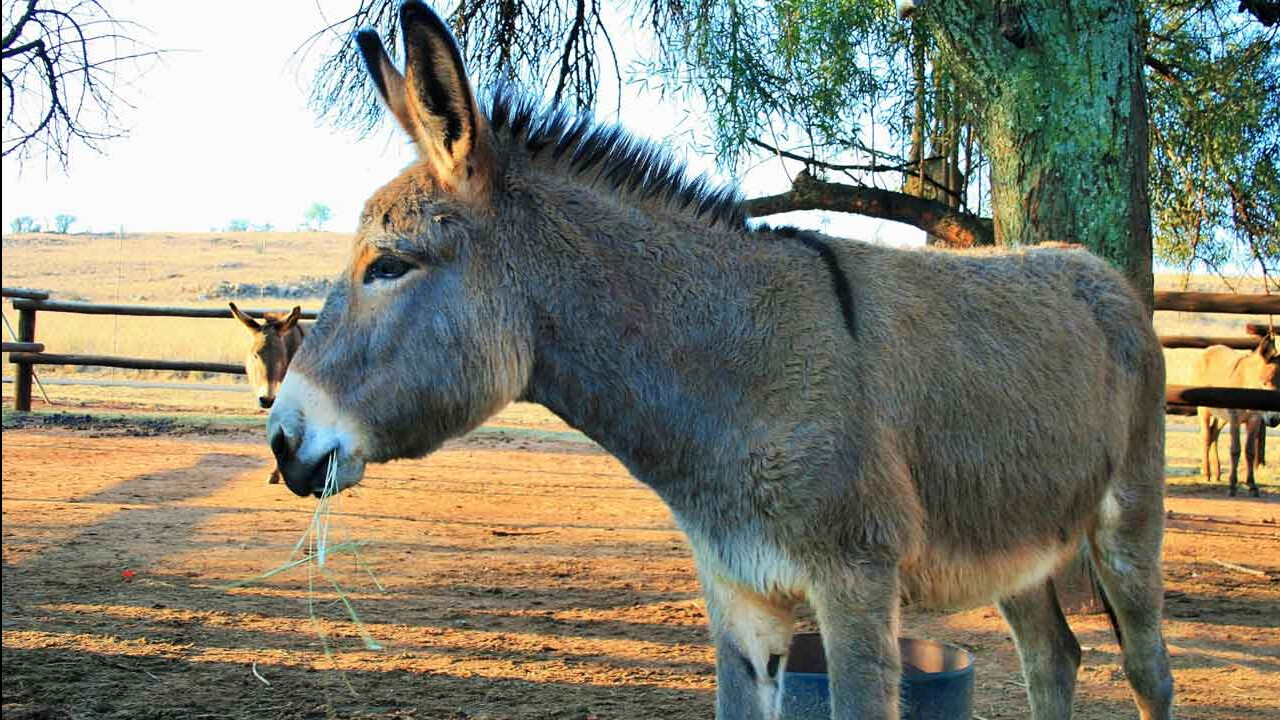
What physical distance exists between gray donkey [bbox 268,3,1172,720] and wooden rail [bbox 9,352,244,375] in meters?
13.6

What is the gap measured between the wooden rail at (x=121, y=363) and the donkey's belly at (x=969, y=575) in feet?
45.7

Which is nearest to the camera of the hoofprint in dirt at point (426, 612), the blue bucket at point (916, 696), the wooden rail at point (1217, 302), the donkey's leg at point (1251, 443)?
the blue bucket at point (916, 696)

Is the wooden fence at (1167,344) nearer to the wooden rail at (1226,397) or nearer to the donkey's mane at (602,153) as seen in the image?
the wooden rail at (1226,397)

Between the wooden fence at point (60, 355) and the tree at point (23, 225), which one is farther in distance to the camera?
the tree at point (23, 225)

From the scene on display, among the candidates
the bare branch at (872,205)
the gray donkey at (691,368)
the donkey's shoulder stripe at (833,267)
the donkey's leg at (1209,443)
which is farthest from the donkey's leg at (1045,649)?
the donkey's leg at (1209,443)

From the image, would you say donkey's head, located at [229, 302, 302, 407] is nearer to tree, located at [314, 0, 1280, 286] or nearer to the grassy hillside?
tree, located at [314, 0, 1280, 286]

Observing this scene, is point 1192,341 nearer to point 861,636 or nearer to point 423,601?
point 423,601

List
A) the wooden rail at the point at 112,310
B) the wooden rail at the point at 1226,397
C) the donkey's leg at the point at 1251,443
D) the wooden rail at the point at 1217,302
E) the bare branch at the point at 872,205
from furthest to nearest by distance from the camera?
the wooden rail at the point at 112,310
the donkey's leg at the point at 1251,443
the wooden rail at the point at 1217,302
the wooden rail at the point at 1226,397
the bare branch at the point at 872,205

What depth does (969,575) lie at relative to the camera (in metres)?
3.09

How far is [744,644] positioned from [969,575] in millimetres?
731

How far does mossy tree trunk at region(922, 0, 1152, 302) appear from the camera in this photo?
5.15m

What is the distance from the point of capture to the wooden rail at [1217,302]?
324 inches

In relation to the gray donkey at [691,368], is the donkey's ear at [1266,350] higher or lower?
higher

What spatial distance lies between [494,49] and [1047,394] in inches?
185
